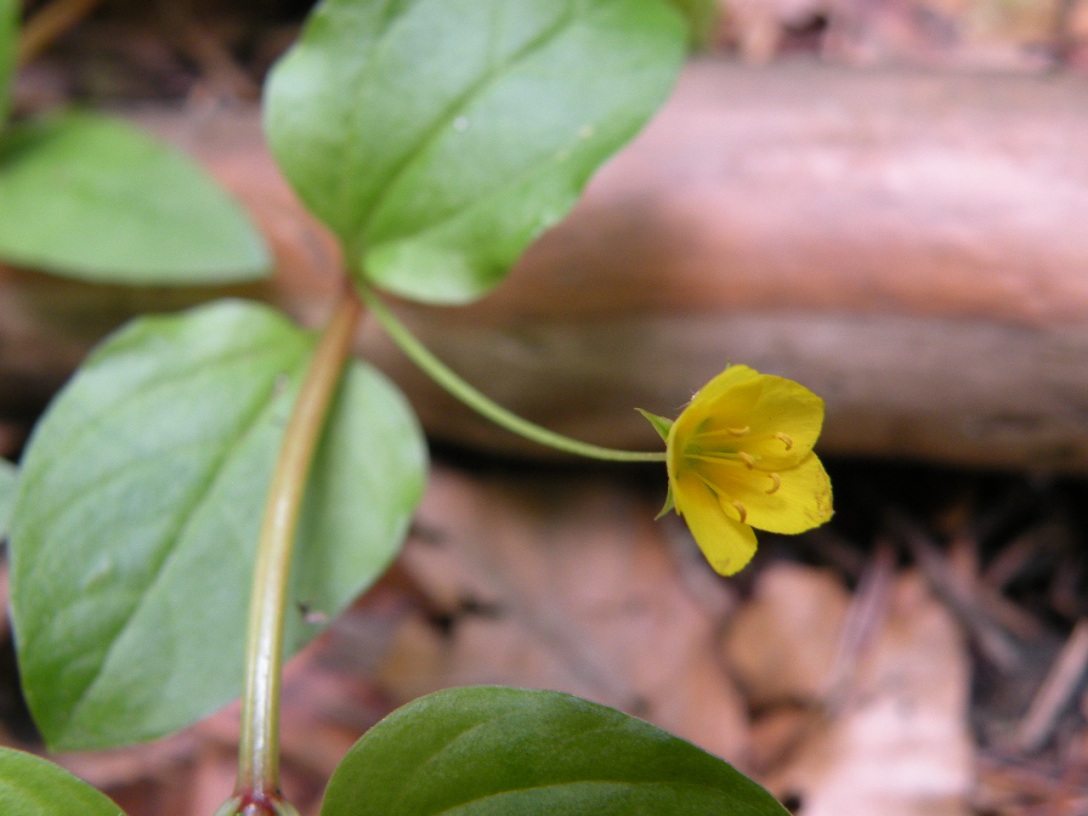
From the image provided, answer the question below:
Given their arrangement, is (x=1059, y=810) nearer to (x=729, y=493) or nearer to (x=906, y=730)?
(x=906, y=730)

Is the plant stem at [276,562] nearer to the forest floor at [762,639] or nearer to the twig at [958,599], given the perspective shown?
the forest floor at [762,639]

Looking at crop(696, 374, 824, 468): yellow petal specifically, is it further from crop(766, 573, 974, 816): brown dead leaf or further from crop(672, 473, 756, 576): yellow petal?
crop(766, 573, 974, 816): brown dead leaf

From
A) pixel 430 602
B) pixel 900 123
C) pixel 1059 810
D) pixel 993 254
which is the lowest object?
pixel 1059 810

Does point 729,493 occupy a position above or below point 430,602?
above

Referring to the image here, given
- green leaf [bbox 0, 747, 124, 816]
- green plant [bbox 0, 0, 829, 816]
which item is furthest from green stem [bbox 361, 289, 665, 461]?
green leaf [bbox 0, 747, 124, 816]

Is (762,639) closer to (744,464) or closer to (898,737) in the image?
(898,737)

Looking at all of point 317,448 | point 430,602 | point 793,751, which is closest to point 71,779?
point 317,448
